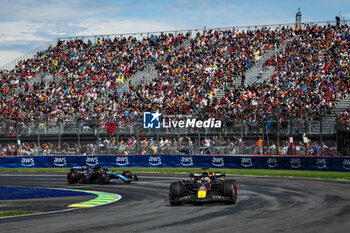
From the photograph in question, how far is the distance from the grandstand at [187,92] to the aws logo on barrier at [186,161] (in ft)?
1.76

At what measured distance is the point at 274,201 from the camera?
→ 1705cm

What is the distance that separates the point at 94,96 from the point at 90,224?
124 feet

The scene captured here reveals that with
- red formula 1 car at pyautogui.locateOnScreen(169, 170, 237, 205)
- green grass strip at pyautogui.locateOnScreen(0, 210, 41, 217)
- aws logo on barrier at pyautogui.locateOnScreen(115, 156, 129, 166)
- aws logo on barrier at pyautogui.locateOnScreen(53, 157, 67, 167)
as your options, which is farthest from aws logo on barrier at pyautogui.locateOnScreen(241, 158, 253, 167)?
green grass strip at pyautogui.locateOnScreen(0, 210, 41, 217)

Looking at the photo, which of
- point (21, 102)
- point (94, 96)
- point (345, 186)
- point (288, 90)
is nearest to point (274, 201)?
point (345, 186)

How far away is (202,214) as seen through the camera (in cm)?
1377

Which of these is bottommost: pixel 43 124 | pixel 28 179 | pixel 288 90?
pixel 28 179

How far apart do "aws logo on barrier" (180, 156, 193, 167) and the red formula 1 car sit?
67.7 ft

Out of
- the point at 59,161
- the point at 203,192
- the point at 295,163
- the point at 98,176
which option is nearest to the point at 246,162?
the point at 295,163

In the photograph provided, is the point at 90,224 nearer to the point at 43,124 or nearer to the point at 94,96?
the point at 43,124

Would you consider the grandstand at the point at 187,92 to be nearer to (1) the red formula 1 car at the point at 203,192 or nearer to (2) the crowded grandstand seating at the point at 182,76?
(2) the crowded grandstand seating at the point at 182,76

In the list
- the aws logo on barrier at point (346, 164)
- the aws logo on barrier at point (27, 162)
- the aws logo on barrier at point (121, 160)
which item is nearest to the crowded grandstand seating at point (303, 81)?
the aws logo on barrier at point (346, 164)

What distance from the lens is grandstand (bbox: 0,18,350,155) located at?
111ft

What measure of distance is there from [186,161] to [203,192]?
21769 millimetres

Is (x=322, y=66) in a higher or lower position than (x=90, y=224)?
higher
